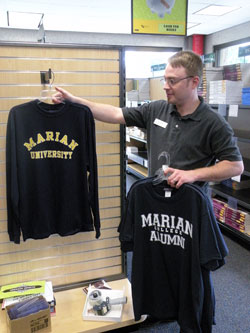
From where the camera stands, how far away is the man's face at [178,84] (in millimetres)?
1738

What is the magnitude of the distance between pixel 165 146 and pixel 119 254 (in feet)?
3.22

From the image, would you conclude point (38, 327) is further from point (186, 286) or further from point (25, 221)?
point (186, 286)

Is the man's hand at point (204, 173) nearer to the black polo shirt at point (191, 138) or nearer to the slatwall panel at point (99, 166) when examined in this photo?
the black polo shirt at point (191, 138)

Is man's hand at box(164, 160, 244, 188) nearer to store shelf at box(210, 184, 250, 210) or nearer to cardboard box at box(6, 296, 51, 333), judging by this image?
cardboard box at box(6, 296, 51, 333)

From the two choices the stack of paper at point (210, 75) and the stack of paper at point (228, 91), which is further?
the stack of paper at point (210, 75)

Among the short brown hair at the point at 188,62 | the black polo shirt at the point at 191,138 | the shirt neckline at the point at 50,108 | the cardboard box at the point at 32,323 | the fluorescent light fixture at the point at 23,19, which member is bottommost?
the cardboard box at the point at 32,323

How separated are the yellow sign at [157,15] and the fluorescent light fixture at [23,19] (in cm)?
410

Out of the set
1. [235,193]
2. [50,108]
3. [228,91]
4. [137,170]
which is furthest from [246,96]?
[137,170]

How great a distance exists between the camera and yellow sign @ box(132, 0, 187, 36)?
2594 millimetres

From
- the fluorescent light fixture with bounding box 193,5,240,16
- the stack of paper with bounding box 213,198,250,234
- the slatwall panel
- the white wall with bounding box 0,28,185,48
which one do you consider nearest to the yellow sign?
the slatwall panel

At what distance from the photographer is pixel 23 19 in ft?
21.6

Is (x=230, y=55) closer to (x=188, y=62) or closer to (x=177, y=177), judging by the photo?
(x=188, y=62)

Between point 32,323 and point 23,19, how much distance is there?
646cm

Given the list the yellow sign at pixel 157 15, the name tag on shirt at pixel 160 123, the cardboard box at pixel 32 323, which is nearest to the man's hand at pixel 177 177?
the name tag on shirt at pixel 160 123
